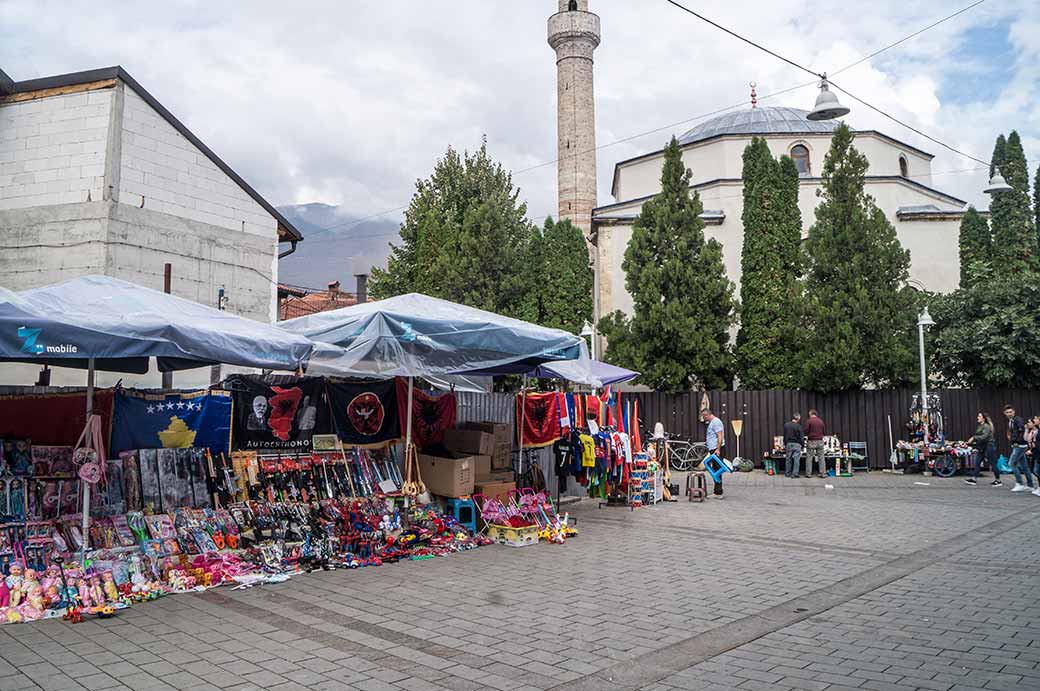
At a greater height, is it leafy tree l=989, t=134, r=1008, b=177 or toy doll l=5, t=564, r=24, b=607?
leafy tree l=989, t=134, r=1008, b=177

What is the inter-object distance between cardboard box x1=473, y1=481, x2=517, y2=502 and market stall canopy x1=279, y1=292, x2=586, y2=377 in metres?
1.89

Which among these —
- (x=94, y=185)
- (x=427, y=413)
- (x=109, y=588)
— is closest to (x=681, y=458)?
(x=427, y=413)

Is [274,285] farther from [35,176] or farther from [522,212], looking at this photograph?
[522,212]

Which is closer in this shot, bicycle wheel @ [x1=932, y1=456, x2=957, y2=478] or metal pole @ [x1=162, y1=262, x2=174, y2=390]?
metal pole @ [x1=162, y1=262, x2=174, y2=390]

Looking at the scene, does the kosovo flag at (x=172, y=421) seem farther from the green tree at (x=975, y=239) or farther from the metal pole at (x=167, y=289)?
the green tree at (x=975, y=239)

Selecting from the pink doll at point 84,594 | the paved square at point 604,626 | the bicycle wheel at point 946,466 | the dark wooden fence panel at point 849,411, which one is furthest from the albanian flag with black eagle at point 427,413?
the bicycle wheel at point 946,466

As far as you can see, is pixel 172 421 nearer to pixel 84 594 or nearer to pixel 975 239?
pixel 84 594

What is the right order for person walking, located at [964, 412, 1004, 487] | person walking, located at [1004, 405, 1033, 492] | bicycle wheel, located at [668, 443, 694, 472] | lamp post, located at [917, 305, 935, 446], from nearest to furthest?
1. person walking, located at [1004, 405, 1033, 492]
2. person walking, located at [964, 412, 1004, 487]
3. lamp post, located at [917, 305, 935, 446]
4. bicycle wheel, located at [668, 443, 694, 472]

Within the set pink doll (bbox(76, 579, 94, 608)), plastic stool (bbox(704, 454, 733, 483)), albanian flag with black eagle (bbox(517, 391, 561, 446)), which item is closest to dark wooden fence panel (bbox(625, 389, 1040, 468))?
plastic stool (bbox(704, 454, 733, 483))

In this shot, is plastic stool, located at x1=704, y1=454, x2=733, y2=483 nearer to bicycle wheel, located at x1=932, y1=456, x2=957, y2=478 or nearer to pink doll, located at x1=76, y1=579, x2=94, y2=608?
bicycle wheel, located at x1=932, y1=456, x2=957, y2=478

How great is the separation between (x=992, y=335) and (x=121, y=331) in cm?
2325

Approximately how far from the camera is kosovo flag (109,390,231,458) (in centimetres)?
841

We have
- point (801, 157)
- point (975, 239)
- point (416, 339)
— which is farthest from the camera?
point (975, 239)

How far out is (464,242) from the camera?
92.9 ft
